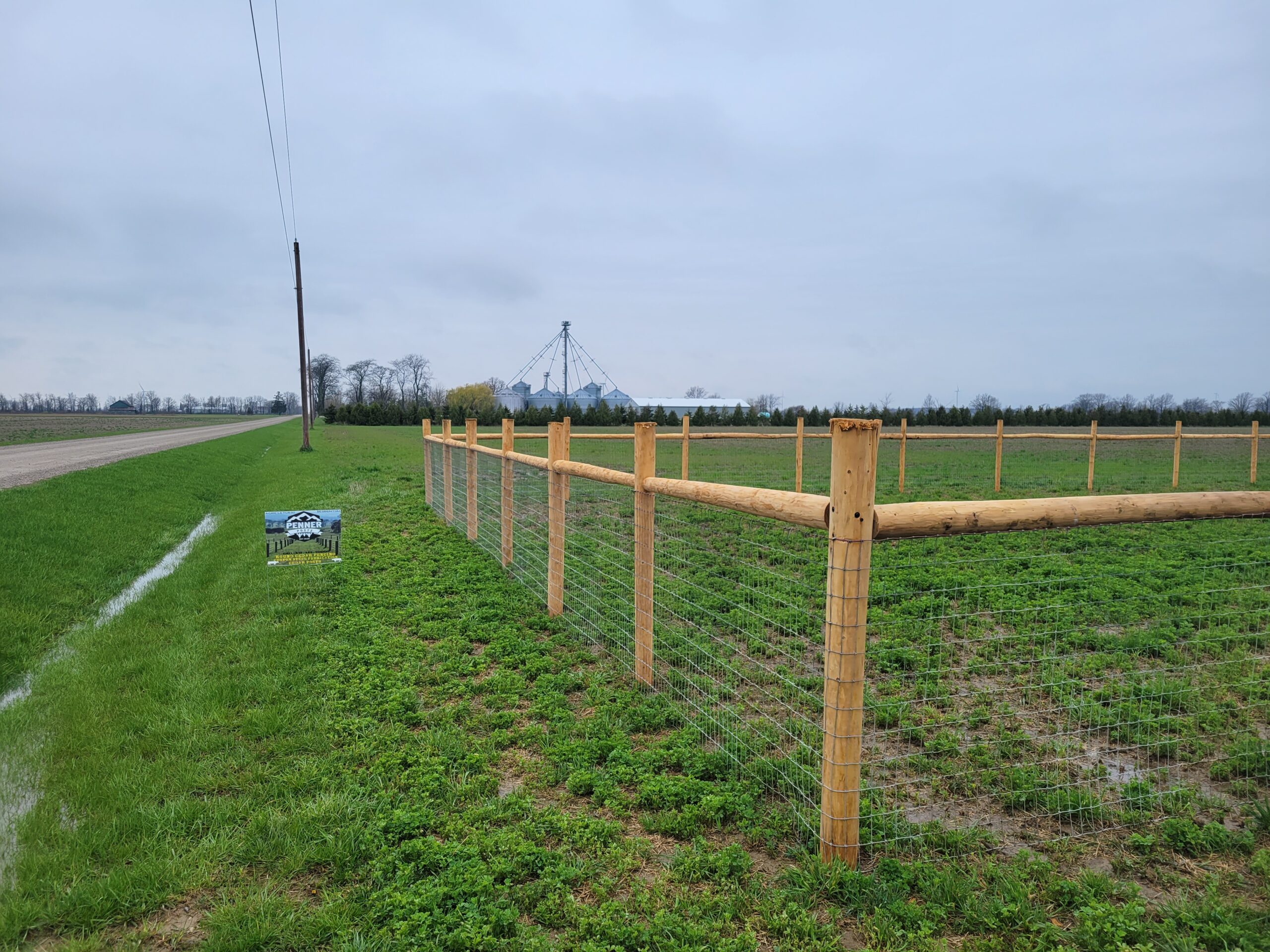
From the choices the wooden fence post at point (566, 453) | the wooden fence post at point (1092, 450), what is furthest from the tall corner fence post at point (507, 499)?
the wooden fence post at point (1092, 450)

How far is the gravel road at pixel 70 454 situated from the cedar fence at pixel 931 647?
12304 millimetres

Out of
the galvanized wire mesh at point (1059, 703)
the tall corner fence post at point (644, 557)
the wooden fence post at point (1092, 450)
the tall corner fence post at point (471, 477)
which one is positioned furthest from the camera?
the wooden fence post at point (1092, 450)

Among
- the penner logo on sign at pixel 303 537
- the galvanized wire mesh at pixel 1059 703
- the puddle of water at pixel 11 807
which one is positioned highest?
the penner logo on sign at pixel 303 537

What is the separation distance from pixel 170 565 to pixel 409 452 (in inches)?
697

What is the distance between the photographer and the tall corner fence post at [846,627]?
255 cm

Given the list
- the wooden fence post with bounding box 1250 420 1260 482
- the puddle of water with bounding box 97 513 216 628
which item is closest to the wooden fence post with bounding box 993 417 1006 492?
the wooden fence post with bounding box 1250 420 1260 482

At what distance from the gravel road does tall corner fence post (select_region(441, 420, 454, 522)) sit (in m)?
7.56

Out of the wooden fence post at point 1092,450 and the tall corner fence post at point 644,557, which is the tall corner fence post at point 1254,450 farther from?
the tall corner fence post at point 644,557

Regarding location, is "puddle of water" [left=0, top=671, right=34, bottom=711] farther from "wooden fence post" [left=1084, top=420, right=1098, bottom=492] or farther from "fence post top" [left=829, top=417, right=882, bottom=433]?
"wooden fence post" [left=1084, top=420, right=1098, bottom=492]

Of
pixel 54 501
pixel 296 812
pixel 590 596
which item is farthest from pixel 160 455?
pixel 296 812

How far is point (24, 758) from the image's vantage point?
3646 millimetres

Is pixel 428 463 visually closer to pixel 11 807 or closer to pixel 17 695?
pixel 17 695

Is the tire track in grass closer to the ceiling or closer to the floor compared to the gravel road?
closer to the floor

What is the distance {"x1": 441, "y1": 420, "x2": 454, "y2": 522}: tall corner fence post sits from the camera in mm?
10320
